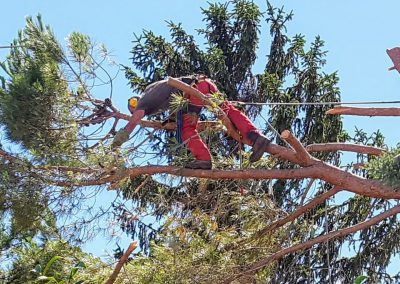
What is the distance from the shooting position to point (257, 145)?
5.22 meters

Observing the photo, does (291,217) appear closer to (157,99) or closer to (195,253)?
(195,253)

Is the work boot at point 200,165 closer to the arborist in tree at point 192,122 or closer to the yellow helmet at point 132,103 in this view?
the arborist in tree at point 192,122

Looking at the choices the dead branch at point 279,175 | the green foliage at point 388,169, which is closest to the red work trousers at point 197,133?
the dead branch at point 279,175

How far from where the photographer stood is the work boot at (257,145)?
5.21 m

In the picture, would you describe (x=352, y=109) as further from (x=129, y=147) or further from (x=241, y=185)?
(x=129, y=147)

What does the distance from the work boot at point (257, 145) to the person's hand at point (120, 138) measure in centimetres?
70

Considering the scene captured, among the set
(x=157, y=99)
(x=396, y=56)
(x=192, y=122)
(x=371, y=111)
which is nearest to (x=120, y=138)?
(x=157, y=99)

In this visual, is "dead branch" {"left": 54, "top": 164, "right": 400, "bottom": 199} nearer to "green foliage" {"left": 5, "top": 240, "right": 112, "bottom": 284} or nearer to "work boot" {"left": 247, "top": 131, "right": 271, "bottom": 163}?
"work boot" {"left": 247, "top": 131, "right": 271, "bottom": 163}

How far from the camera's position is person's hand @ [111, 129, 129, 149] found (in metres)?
5.14

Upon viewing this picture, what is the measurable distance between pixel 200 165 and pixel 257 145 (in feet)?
1.13

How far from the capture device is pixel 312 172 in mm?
5262

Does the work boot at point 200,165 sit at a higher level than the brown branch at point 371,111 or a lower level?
lower

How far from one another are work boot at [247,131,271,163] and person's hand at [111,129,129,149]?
699mm

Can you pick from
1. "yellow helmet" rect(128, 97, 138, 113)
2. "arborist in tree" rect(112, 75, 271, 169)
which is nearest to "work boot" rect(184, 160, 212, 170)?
"arborist in tree" rect(112, 75, 271, 169)
